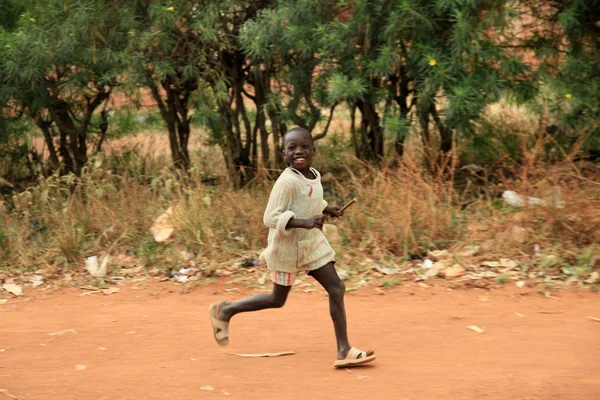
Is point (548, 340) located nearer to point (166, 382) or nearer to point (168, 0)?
point (166, 382)

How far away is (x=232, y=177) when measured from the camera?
28.0 ft

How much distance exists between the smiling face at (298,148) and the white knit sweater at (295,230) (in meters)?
0.08

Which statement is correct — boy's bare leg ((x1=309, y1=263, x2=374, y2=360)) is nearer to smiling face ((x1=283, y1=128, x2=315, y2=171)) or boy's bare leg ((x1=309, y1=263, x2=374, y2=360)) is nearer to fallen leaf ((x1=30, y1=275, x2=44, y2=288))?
smiling face ((x1=283, y1=128, x2=315, y2=171))

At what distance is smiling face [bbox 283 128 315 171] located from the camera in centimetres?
409

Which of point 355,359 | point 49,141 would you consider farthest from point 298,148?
point 49,141

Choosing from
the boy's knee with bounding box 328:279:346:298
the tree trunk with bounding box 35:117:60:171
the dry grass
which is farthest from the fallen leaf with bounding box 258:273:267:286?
the tree trunk with bounding box 35:117:60:171

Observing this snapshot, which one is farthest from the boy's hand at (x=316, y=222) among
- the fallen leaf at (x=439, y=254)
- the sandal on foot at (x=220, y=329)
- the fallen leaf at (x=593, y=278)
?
the fallen leaf at (x=593, y=278)

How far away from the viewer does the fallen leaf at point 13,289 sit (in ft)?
20.8

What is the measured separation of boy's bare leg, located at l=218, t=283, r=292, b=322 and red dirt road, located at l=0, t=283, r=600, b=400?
290 mm

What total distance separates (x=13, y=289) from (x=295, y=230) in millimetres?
3286

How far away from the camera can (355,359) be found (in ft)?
13.6

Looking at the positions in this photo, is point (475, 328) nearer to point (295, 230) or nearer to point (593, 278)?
point (593, 278)

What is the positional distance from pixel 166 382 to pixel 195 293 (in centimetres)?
209

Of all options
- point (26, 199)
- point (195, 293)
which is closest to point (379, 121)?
point (195, 293)
